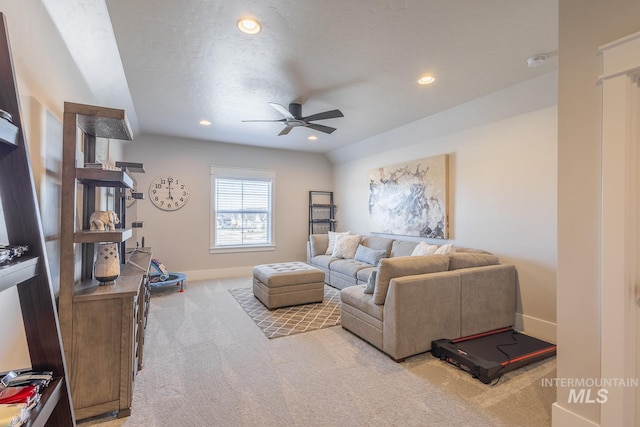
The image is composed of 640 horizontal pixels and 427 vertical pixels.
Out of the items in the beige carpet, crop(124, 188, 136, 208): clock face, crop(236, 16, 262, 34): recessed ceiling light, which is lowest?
the beige carpet

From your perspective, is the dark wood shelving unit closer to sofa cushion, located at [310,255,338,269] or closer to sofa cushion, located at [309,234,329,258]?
sofa cushion, located at [309,234,329,258]

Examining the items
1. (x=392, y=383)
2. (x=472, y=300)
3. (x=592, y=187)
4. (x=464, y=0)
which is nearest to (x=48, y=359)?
(x=392, y=383)

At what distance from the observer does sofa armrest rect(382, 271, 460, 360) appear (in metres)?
2.58

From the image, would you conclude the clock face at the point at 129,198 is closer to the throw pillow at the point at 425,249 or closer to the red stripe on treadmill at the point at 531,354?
the throw pillow at the point at 425,249

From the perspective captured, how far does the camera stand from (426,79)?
3.11 metres

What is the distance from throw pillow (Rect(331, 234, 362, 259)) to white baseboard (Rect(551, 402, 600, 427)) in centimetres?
380

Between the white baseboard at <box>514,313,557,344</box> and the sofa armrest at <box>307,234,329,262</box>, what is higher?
the sofa armrest at <box>307,234,329,262</box>

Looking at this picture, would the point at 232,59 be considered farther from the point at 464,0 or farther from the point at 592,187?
the point at 592,187

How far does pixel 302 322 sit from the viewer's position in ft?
11.5

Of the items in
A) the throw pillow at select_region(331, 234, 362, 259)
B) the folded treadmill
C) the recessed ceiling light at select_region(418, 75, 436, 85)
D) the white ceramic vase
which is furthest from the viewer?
the throw pillow at select_region(331, 234, 362, 259)

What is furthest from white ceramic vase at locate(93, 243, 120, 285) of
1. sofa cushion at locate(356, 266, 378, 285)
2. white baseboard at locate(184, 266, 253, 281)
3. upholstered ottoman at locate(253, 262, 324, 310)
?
white baseboard at locate(184, 266, 253, 281)

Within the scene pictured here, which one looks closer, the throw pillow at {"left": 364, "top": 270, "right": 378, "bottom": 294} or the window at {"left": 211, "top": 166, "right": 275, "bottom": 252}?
the throw pillow at {"left": 364, "top": 270, "right": 378, "bottom": 294}

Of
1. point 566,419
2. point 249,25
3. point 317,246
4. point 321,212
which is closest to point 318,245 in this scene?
point 317,246

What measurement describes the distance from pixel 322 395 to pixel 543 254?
280cm
